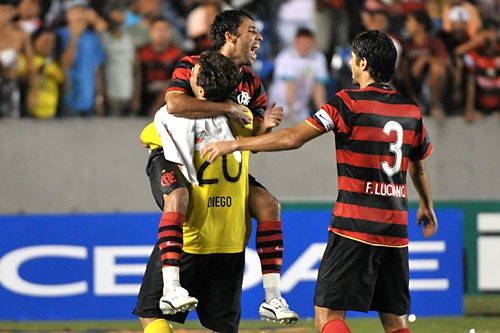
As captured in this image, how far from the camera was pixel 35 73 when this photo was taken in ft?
36.0

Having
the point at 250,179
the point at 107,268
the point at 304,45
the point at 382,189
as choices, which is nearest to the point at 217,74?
the point at 250,179

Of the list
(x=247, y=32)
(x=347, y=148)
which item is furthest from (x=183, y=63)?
(x=347, y=148)

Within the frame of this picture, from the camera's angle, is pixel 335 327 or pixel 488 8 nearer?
pixel 335 327

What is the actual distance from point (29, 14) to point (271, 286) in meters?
6.54

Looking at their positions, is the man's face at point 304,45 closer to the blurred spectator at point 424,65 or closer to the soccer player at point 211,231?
the blurred spectator at point 424,65

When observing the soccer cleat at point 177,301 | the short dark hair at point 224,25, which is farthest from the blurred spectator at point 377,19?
the soccer cleat at point 177,301

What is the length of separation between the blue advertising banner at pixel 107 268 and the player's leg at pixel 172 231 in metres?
3.74

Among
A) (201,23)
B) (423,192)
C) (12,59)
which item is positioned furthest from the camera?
(201,23)

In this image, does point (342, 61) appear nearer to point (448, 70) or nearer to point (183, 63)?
point (448, 70)

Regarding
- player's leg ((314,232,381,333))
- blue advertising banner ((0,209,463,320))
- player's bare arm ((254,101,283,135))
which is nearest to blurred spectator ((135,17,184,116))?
blue advertising banner ((0,209,463,320))

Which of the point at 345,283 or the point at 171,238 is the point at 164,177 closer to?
the point at 171,238

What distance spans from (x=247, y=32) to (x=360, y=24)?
6112 mm

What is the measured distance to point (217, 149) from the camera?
5.12 m

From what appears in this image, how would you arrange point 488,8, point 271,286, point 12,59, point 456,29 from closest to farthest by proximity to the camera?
point 271,286 < point 12,59 < point 456,29 < point 488,8
